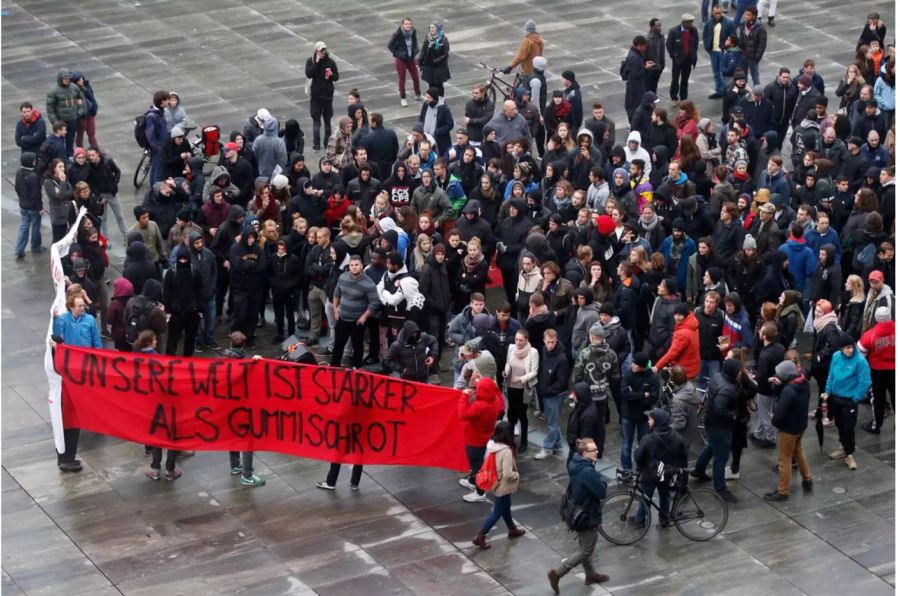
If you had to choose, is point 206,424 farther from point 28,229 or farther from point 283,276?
point 28,229

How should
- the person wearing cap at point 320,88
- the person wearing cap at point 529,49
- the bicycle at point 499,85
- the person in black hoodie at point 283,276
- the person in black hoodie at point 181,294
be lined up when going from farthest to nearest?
the person wearing cap at point 529,49
the bicycle at point 499,85
the person wearing cap at point 320,88
the person in black hoodie at point 283,276
the person in black hoodie at point 181,294

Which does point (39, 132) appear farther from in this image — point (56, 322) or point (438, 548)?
Answer: point (438, 548)

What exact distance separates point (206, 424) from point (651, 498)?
444 centimetres

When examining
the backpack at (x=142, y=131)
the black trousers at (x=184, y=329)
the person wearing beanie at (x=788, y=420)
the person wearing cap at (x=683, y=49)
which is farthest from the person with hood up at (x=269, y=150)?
the person wearing beanie at (x=788, y=420)

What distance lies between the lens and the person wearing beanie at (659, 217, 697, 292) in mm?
20969

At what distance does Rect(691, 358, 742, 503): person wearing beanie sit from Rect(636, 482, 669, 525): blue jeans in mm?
819

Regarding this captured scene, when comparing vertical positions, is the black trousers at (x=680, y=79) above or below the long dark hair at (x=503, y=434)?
above

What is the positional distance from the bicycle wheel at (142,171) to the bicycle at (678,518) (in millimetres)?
11027

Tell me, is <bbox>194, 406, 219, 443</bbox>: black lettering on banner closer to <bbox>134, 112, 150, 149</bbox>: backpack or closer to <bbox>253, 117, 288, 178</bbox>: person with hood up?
<bbox>253, 117, 288, 178</bbox>: person with hood up

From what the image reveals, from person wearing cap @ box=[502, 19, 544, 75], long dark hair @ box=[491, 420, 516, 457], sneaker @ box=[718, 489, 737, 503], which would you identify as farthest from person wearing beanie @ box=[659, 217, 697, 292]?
person wearing cap @ box=[502, 19, 544, 75]

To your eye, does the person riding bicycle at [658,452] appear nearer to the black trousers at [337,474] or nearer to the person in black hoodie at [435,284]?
the black trousers at [337,474]

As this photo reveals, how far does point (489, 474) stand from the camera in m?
17.0

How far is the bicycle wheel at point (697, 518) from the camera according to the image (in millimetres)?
17453

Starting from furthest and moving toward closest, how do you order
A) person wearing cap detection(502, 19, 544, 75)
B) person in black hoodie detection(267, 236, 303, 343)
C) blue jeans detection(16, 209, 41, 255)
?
person wearing cap detection(502, 19, 544, 75), blue jeans detection(16, 209, 41, 255), person in black hoodie detection(267, 236, 303, 343)
